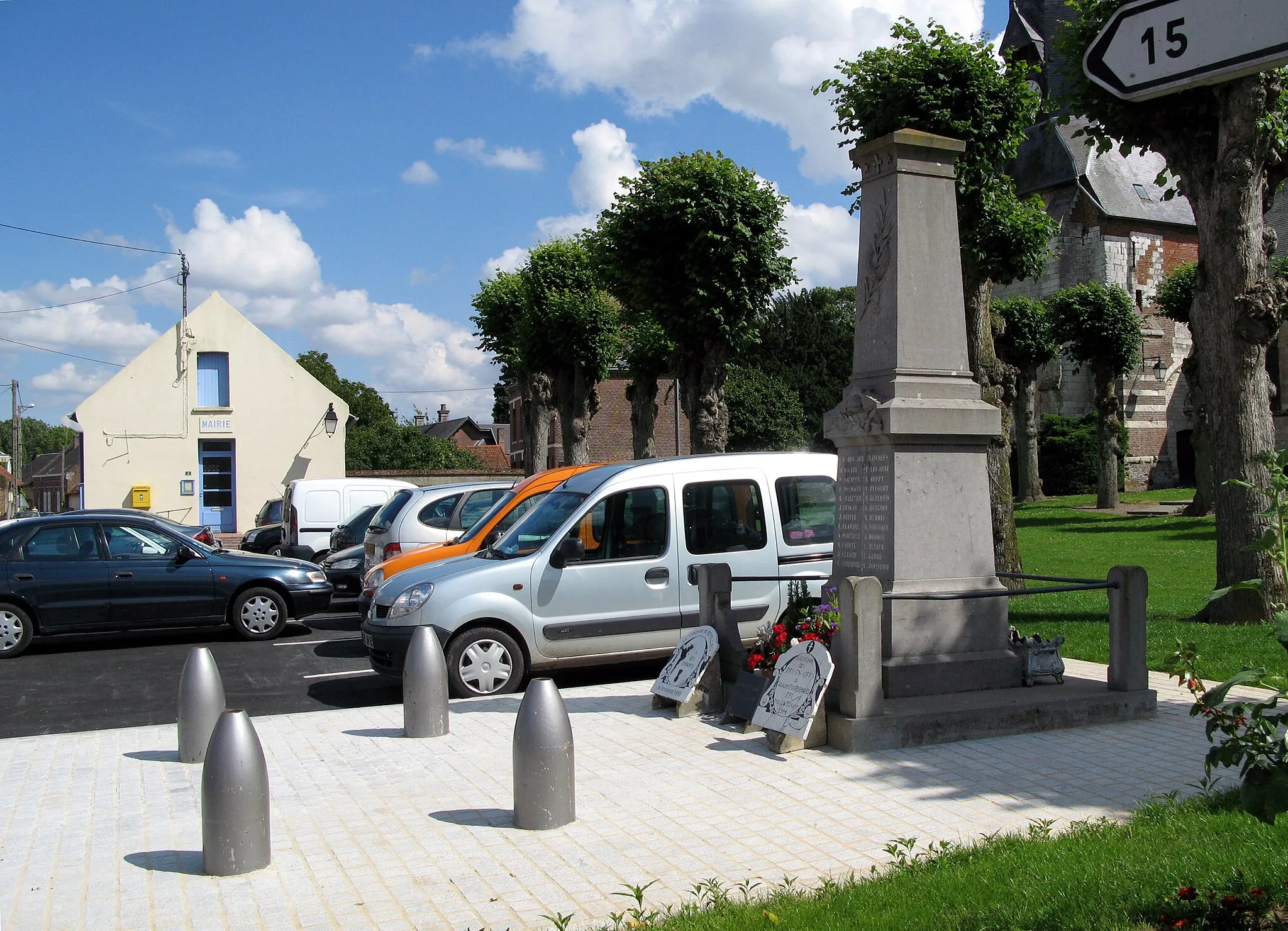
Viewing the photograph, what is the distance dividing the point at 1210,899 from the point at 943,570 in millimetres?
3863

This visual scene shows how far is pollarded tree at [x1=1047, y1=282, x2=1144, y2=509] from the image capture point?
3441cm

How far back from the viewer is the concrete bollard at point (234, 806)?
4945 mm

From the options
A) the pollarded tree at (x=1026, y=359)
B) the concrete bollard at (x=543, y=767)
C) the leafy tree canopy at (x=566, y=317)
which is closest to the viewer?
the concrete bollard at (x=543, y=767)

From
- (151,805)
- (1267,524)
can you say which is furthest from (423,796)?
(1267,524)

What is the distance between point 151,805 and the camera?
6188mm

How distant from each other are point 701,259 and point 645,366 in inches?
564

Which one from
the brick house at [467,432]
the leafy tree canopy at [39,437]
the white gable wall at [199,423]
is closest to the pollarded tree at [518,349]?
the white gable wall at [199,423]

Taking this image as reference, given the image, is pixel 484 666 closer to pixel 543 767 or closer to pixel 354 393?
pixel 543 767

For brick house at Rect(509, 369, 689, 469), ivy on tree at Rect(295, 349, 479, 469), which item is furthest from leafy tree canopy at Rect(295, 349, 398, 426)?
brick house at Rect(509, 369, 689, 469)

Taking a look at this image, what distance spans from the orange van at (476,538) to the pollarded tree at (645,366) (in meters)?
19.0

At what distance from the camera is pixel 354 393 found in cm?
8119

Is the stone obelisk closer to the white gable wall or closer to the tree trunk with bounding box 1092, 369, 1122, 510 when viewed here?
the white gable wall

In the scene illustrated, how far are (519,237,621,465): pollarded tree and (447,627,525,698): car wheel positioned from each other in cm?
2193

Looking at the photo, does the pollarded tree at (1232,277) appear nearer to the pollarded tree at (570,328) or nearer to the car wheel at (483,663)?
the car wheel at (483,663)
